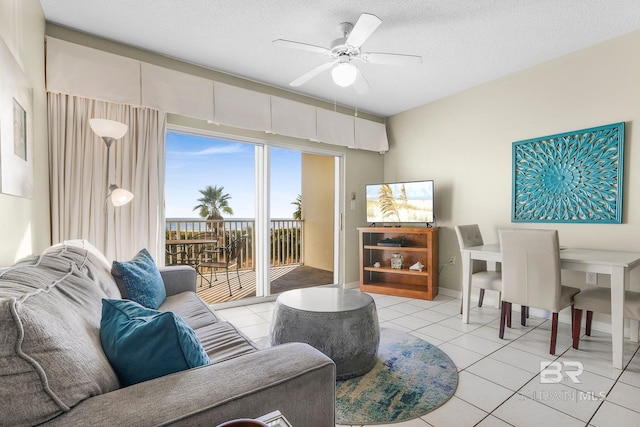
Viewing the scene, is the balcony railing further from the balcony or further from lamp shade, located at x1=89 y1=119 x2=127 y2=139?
lamp shade, located at x1=89 y1=119 x2=127 y2=139

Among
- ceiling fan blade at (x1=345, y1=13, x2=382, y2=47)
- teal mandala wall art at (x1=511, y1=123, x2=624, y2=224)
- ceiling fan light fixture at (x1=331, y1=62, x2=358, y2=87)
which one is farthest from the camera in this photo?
teal mandala wall art at (x1=511, y1=123, x2=624, y2=224)

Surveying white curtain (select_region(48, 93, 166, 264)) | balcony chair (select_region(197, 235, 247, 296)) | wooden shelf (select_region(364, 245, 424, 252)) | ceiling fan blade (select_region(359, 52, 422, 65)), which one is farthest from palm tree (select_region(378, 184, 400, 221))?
white curtain (select_region(48, 93, 166, 264))

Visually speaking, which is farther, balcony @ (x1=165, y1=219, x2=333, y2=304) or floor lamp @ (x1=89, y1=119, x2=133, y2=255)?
balcony @ (x1=165, y1=219, x2=333, y2=304)

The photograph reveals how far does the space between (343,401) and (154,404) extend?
1313 mm

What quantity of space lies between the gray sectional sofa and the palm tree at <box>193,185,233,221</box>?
378cm

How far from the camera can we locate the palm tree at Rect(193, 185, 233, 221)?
16.1 feet

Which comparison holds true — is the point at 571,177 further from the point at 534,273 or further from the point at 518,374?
the point at 518,374

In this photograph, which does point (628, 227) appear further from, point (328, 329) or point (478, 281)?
point (328, 329)

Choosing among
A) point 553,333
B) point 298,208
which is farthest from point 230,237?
point 553,333

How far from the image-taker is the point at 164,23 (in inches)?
101

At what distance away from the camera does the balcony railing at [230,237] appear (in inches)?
185

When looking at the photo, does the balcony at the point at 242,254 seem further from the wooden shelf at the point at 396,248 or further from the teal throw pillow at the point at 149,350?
the teal throw pillow at the point at 149,350

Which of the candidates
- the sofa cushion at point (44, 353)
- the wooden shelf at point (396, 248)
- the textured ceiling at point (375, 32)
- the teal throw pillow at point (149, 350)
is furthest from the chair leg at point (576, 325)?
the sofa cushion at point (44, 353)

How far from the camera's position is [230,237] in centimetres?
517
